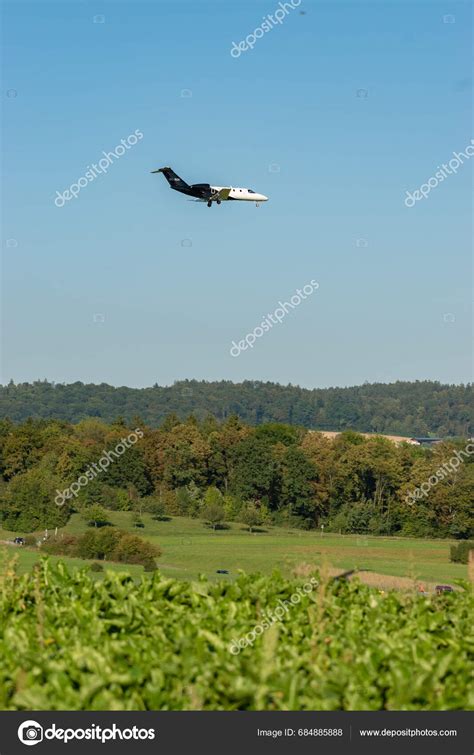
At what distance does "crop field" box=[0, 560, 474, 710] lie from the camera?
47.3 feet

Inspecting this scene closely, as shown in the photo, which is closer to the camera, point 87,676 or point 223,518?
point 87,676

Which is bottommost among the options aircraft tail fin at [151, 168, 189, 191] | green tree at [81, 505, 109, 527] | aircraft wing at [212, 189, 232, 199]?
green tree at [81, 505, 109, 527]

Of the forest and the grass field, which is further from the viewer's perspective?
the forest

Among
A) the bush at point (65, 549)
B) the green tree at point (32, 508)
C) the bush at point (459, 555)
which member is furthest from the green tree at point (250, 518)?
the bush at point (65, 549)

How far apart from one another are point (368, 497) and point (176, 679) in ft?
448

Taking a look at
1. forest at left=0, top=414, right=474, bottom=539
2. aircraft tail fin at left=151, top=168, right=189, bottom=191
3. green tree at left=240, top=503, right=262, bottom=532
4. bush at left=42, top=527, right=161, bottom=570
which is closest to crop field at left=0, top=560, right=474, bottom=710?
bush at left=42, top=527, right=161, bottom=570

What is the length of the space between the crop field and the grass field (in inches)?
1816

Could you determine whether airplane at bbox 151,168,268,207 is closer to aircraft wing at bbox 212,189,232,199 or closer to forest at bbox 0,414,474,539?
aircraft wing at bbox 212,189,232,199

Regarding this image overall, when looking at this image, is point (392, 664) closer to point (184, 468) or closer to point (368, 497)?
point (368, 497)

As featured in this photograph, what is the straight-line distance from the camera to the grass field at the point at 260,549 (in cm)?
7700

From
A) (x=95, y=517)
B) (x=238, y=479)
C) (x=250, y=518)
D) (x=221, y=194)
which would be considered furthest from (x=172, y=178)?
(x=238, y=479)
